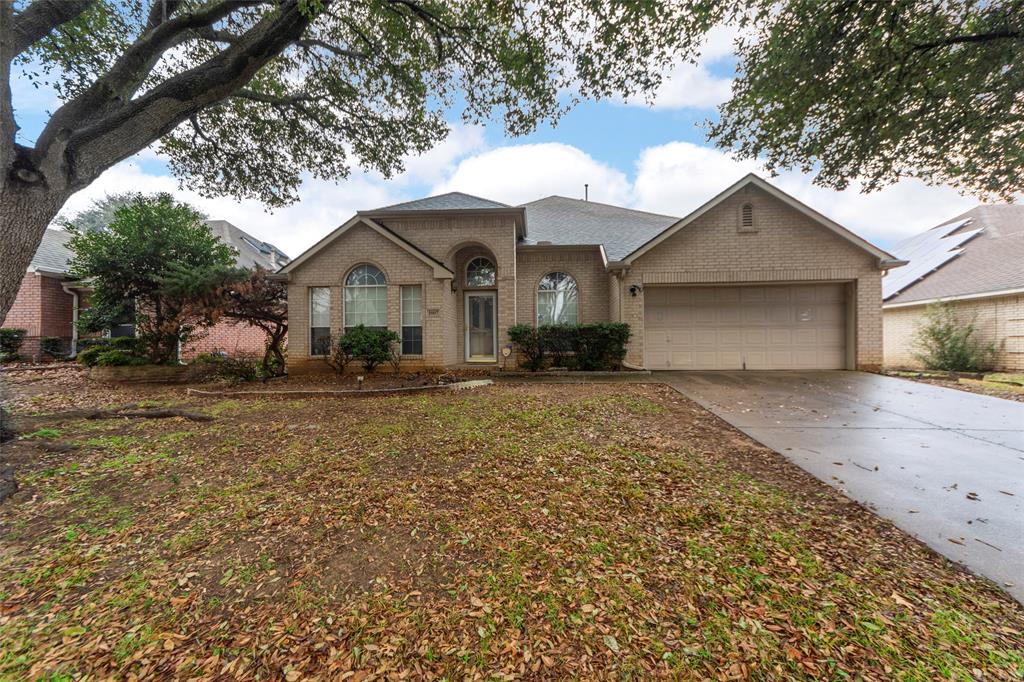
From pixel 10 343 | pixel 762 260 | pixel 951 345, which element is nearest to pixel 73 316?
pixel 10 343

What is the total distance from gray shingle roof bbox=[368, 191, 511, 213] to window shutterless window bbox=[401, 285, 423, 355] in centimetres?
266

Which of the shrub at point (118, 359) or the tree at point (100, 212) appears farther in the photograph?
the tree at point (100, 212)

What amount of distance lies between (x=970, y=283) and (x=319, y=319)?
21719mm

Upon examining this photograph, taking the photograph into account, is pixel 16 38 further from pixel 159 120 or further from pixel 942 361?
pixel 942 361

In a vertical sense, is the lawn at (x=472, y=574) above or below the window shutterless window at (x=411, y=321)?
below

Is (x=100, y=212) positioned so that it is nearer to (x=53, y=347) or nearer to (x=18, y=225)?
(x=53, y=347)

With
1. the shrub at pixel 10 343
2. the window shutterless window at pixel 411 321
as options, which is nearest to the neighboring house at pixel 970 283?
the window shutterless window at pixel 411 321

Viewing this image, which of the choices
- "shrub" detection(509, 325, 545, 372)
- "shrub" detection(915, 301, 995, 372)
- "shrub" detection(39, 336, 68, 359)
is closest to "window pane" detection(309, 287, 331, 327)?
"shrub" detection(509, 325, 545, 372)

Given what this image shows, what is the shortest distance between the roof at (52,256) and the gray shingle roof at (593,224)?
17.8 m

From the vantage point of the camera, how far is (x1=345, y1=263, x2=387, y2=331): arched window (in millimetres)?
11422

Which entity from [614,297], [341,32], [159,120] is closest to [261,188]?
[341,32]

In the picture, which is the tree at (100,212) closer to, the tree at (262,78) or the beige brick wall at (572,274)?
the tree at (262,78)

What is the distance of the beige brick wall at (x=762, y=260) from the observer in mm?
10914

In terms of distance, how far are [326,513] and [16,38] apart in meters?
7.22
